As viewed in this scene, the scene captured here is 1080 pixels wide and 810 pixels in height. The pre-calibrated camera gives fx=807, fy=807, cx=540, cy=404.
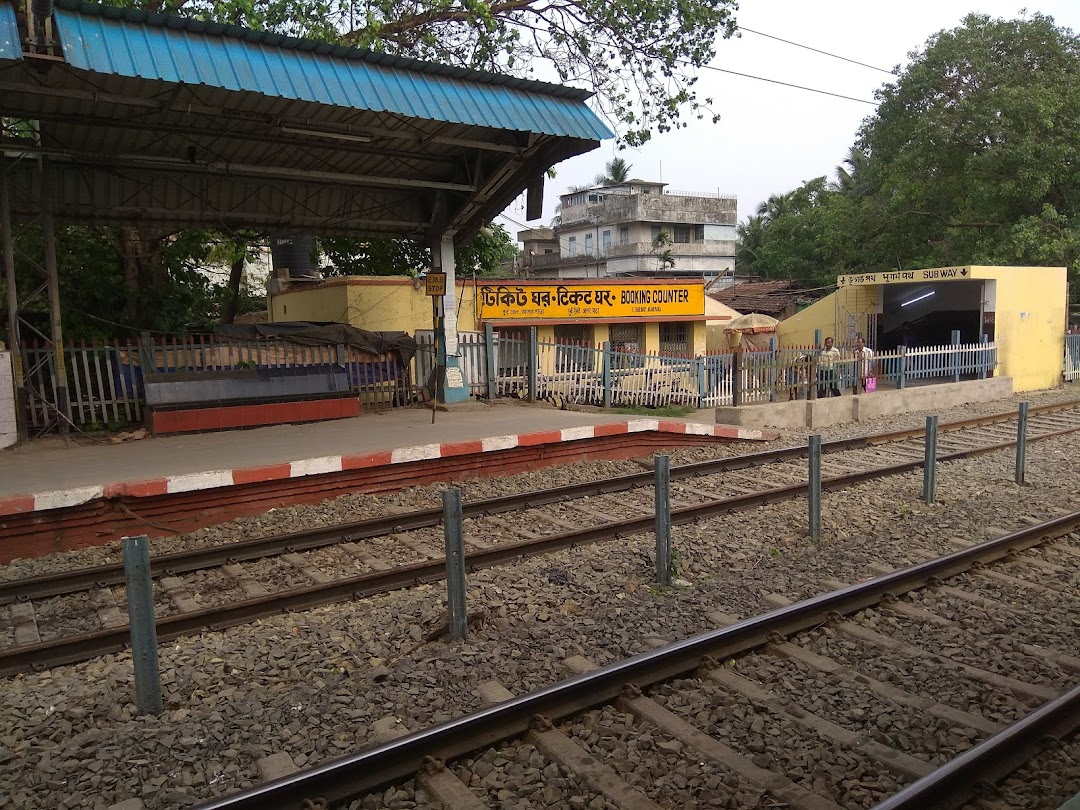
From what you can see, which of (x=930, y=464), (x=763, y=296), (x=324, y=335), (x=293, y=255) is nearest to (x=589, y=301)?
(x=324, y=335)

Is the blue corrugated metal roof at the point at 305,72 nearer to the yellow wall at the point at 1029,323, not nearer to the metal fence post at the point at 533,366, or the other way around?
the metal fence post at the point at 533,366

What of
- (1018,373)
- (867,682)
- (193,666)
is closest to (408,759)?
(193,666)

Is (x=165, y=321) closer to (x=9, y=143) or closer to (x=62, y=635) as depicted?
(x=9, y=143)

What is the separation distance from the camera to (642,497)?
977 centimetres

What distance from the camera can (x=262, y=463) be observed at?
9.25 metres

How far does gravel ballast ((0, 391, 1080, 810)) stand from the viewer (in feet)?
13.0

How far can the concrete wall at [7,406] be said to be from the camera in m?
10.5

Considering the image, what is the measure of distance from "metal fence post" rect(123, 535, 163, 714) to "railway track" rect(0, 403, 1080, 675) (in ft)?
3.88

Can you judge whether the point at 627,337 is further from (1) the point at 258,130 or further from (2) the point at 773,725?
(2) the point at 773,725

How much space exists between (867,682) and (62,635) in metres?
5.49

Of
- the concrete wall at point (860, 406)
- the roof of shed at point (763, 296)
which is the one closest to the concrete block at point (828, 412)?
the concrete wall at point (860, 406)

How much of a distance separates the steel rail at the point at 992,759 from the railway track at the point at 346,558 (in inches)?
168

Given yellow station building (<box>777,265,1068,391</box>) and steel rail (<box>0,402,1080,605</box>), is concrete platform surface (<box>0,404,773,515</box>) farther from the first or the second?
yellow station building (<box>777,265,1068,391</box>)

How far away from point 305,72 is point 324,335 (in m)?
5.19
